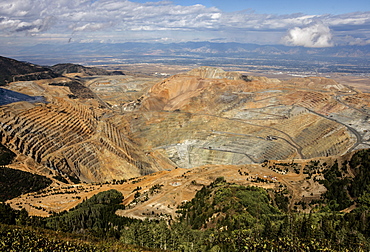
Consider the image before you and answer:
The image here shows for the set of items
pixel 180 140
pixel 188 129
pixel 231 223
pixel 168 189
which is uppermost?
pixel 231 223

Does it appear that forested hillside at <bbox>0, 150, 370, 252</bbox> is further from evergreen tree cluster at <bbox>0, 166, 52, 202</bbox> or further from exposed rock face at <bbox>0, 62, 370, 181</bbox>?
exposed rock face at <bbox>0, 62, 370, 181</bbox>

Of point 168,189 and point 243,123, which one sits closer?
point 168,189

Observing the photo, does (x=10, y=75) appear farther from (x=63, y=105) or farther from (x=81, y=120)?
(x=81, y=120)

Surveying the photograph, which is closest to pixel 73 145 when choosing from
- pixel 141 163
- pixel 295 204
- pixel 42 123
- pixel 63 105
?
pixel 42 123

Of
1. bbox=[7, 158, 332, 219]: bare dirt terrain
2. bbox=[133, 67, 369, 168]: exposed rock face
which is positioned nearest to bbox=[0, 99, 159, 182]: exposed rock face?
bbox=[7, 158, 332, 219]: bare dirt terrain

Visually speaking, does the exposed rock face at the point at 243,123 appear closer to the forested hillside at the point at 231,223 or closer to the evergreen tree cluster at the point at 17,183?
the forested hillside at the point at 231,223

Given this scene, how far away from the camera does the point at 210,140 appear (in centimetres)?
10856

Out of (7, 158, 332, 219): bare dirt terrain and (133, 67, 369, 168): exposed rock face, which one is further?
(133, 67, 369, 168): exposed rock face

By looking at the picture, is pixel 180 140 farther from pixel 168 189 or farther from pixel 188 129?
pixel 168 189

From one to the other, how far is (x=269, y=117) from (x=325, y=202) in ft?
245

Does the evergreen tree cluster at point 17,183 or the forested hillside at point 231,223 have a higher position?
the forested hillside at point 231,223

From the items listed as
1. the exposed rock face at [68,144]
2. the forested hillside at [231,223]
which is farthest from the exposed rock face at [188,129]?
the forested hillside at [231,223]

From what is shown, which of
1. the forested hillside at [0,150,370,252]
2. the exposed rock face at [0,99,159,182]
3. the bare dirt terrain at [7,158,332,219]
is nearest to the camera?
the forested hillside at [0,150,370,252]

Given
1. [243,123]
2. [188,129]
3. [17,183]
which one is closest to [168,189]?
[17,183]
